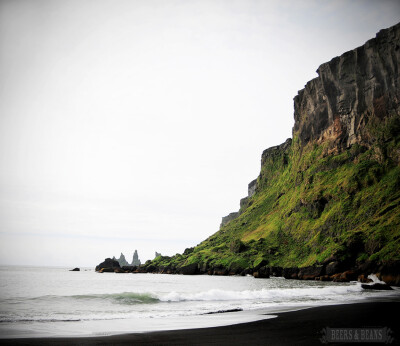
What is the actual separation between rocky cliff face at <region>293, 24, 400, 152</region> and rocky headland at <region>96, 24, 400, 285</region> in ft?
1.30

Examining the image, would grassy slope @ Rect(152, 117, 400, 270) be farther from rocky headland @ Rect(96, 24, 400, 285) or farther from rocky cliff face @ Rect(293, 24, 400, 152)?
rocky cliff face @ Rect(293, 24, 400, 152)

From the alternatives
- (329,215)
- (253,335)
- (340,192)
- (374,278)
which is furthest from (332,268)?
(253,335)

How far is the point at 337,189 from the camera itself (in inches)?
4139

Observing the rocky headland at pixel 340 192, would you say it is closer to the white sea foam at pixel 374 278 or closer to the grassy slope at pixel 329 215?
the grassy slope at pixel 329 215

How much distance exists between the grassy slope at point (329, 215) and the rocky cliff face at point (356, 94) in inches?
263

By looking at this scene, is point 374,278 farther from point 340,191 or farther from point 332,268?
point 340,191

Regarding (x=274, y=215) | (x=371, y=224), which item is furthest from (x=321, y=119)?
(x=371, y=224)

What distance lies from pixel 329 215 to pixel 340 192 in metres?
10.4

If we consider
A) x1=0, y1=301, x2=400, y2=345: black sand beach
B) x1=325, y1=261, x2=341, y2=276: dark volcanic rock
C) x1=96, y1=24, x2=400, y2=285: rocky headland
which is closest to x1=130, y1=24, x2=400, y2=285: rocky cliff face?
x1=325, y1=261, x2=341, y2=276: dark volcanic rock

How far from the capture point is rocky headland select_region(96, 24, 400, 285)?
7438cm

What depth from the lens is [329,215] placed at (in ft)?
328

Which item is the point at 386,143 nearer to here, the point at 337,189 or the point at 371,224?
the point at 337,189

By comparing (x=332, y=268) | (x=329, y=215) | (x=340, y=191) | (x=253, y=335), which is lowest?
(x=332, y=268)

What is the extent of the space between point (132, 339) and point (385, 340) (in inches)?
437
